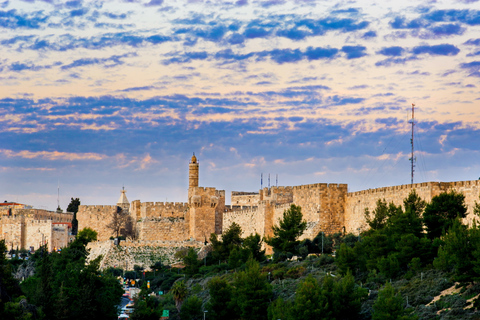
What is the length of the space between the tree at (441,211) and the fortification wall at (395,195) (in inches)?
20.9

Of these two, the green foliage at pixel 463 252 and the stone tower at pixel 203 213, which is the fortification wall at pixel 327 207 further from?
the stone tower at pixel 203 213

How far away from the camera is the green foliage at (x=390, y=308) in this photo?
88.7 feet

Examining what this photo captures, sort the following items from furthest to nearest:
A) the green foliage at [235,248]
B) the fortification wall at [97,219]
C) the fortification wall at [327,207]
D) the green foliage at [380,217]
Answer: the fortification wall at [97,219]
the fortification wall at [327,207]
the green foliage at [235,248]
the green foliage at [380,217]

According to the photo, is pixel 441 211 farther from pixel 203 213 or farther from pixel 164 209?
pixel 164 209

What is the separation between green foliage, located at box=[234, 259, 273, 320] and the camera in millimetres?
33688

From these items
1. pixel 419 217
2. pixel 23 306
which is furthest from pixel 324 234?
pixel 23 306

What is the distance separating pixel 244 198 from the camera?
71.2 meters

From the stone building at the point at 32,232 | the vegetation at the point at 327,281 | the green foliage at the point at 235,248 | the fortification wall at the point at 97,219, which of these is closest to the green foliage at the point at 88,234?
the fortification wall at the point at 97,219

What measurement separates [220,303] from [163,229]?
25.8 metres

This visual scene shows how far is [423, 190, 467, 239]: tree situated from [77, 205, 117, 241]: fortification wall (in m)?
34.6

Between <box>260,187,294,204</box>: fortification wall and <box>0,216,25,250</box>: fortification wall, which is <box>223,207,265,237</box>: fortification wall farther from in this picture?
<box>0,216,25,250</box>: fortification wall

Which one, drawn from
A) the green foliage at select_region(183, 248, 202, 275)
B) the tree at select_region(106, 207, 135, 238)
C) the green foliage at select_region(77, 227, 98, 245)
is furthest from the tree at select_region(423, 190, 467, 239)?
the tree at select_region(106, 207, 135, 238)

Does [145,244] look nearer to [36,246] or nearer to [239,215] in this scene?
[239,215]

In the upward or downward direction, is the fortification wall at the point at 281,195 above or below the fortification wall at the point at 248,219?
above
